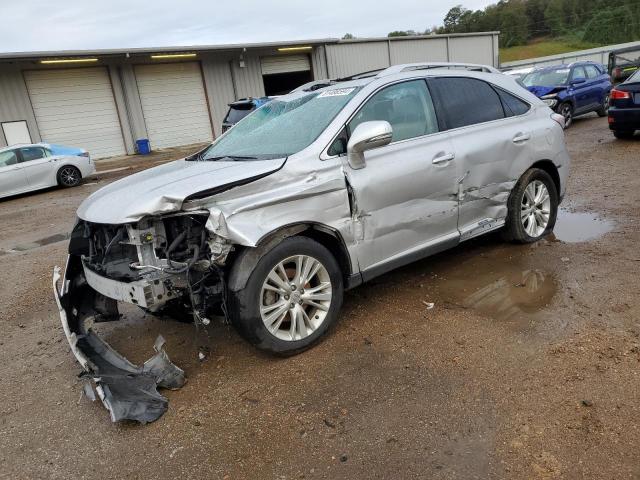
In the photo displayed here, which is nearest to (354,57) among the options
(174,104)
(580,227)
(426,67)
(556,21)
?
(174,104)

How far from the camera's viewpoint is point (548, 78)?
46.8 feet

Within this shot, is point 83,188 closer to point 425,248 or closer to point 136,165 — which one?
point 136,165

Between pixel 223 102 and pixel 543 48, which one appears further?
pixel 543 48

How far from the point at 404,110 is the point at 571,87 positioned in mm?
11875

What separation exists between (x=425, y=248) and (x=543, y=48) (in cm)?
8102

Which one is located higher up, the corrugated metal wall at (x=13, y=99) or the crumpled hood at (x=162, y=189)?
the corrugated metal wall at (x=13, y=99)

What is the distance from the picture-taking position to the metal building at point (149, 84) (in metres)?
19.3

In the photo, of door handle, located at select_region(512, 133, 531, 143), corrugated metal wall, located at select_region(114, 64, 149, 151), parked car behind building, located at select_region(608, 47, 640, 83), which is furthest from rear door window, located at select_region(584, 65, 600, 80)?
corrugated metal wall, located at select_region(114, 64, 149, 151)

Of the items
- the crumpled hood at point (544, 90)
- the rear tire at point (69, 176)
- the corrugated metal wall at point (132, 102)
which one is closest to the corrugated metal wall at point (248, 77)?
the corrugated metal wall at point (132, 102)

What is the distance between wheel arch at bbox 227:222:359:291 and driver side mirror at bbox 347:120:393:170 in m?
0.59

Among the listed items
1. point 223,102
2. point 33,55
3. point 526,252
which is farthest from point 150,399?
point 223,102

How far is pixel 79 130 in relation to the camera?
20656 mm

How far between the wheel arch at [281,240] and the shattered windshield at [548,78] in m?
12.6

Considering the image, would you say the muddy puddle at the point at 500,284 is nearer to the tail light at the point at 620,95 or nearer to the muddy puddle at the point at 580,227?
the muddy puddle at the point at 580,227
